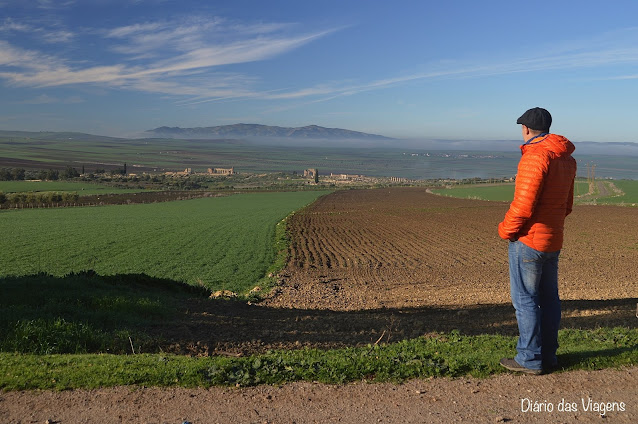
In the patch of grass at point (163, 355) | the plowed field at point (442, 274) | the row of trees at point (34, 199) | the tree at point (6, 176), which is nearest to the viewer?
the patch of grass at point (163, 355)

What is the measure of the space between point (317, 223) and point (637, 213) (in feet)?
94.3

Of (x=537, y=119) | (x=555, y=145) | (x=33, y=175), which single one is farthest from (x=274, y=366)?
(x=33, y=175)

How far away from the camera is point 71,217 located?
160 ft

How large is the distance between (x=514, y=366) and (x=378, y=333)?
311 centimetres

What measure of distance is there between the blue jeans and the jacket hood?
95cm

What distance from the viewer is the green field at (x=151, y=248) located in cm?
2162

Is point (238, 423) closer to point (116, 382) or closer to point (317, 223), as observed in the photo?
point (116, 382)

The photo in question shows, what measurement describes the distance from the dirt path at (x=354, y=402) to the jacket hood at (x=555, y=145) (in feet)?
7.17

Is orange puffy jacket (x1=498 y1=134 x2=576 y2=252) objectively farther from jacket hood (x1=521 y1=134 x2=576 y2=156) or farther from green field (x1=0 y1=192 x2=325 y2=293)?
green field (x1=0 y1=192 x2=325 y2=293)

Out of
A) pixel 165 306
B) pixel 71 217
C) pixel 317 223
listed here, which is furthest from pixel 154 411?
pixel 71 217

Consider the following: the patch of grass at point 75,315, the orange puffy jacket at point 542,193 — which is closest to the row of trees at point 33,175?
the patch of grass at point 75,315

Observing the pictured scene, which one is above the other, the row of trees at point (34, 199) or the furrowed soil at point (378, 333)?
the furrowed soil at point (378, 333)

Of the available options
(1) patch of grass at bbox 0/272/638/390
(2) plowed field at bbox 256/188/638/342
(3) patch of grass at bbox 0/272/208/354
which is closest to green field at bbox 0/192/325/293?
(2) plowed field at bbox 256/188/638/342

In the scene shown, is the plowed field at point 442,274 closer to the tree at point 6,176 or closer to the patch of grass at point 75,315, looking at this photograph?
the patch of grass at point 75,315
